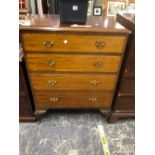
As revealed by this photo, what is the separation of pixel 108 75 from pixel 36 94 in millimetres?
621

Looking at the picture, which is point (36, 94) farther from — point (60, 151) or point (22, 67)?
point (60, 151)

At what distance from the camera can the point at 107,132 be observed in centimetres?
165

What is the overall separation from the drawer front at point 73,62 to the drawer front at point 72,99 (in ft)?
0.77

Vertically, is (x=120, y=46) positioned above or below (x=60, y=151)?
above

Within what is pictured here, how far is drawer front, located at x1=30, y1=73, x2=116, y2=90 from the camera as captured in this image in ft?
4.92

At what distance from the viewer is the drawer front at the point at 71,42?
1.33m

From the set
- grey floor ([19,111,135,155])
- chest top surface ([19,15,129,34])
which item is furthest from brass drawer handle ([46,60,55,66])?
→ grey floor ([19,111,135,155])

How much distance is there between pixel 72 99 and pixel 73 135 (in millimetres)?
305

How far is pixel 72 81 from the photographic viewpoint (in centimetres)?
153

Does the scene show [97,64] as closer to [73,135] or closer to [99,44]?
[99,44]

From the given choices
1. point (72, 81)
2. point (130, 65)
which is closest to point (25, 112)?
point (72, 81)

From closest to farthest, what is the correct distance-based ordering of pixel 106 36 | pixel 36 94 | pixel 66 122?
pixel 106 36
pixel 36 94
pixel 66 122
